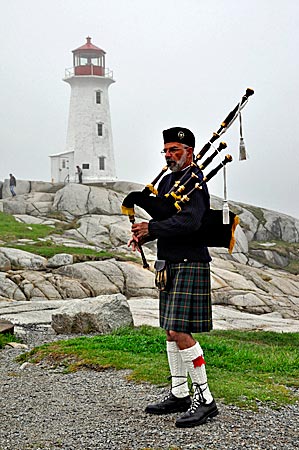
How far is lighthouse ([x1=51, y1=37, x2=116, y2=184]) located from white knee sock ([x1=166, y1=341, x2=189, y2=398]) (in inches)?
2071

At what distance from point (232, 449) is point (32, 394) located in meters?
3.69

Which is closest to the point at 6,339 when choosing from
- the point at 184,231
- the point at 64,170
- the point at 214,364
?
the point at 214,364

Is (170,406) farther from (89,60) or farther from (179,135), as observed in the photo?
(89,60)

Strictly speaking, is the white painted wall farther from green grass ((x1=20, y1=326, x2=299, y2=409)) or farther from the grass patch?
green grass ((x1=20, y1=326, x2=299, y2=409))

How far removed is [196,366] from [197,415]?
511 mm

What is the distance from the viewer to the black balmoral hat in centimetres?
744

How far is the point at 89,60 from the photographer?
204 feet

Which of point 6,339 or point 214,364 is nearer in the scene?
point 214,364

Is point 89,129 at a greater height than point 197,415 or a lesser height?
greater

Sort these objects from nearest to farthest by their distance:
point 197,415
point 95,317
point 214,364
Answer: point 197,415, point 214,364, point 95,317

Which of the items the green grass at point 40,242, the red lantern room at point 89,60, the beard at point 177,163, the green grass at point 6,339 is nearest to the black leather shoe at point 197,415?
the beard at point 177,163

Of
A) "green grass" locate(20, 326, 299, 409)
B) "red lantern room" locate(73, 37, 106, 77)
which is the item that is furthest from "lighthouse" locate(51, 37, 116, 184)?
"green grass" locate(20, 326, 299, 409)

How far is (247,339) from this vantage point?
17.1 metres

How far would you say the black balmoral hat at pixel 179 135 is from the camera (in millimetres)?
7438
